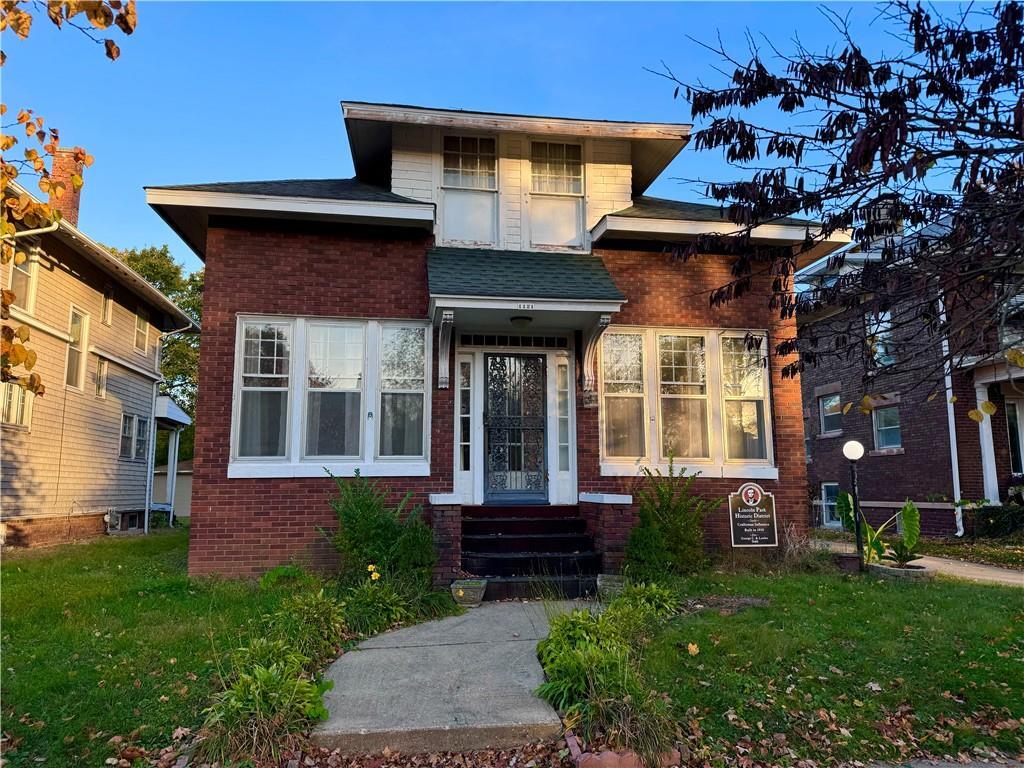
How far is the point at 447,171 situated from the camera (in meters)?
9.54

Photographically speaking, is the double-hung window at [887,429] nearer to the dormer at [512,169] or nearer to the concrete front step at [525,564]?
the dormer at [512,169]

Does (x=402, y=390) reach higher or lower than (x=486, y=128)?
lower

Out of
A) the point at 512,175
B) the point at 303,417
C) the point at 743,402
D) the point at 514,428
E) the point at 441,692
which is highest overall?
the point at 512,175

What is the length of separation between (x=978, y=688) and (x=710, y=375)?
5291mm

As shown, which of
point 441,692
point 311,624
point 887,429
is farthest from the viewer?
point 887,429

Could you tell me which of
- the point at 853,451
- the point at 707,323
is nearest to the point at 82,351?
the point at 707,323

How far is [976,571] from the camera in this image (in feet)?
31.4

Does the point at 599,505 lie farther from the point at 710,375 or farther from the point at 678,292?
the point at 678,292

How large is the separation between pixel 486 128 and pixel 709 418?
5005 mm

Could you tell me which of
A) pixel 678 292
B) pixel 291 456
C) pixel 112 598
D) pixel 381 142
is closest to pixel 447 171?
pixel 381 142

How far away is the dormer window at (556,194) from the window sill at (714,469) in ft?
10.4

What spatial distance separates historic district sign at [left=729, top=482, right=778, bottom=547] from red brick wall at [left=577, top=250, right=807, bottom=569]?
0.48ft

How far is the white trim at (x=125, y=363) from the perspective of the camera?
1565cm

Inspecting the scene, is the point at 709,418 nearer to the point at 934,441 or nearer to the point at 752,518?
the point at 752,518
